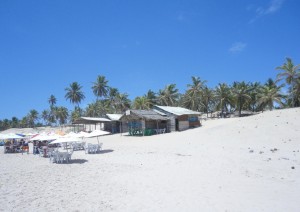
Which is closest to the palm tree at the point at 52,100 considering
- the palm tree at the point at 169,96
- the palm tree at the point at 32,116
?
the palm tree at the point at 32,116

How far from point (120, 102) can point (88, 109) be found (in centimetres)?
1878

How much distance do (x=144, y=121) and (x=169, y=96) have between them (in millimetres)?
22583

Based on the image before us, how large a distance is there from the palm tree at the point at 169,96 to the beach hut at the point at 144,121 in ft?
61.3

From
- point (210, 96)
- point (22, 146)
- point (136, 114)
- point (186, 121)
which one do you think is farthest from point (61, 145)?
point (210, 96)

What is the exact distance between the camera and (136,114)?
32.8 m

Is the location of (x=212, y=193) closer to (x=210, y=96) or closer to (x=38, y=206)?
(x=38, y=206)

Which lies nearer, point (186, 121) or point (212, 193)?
point (212, 193)

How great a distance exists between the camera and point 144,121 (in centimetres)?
3422

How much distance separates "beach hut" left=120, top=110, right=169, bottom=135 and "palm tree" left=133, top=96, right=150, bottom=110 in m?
16.2

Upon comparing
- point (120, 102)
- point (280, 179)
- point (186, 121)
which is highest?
point (120, 102)

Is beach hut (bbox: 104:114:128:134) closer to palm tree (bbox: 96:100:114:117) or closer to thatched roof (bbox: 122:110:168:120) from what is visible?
thatched roof (bbox: 122:110:168:120)

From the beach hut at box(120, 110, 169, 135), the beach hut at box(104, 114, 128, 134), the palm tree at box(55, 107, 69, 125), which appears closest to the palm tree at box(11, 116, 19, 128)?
the palm tree at box(55, 107, 69, 125)

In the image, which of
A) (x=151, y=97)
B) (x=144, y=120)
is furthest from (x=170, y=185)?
(x=151, y=97)

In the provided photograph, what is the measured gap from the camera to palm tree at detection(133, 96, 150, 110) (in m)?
53.5
